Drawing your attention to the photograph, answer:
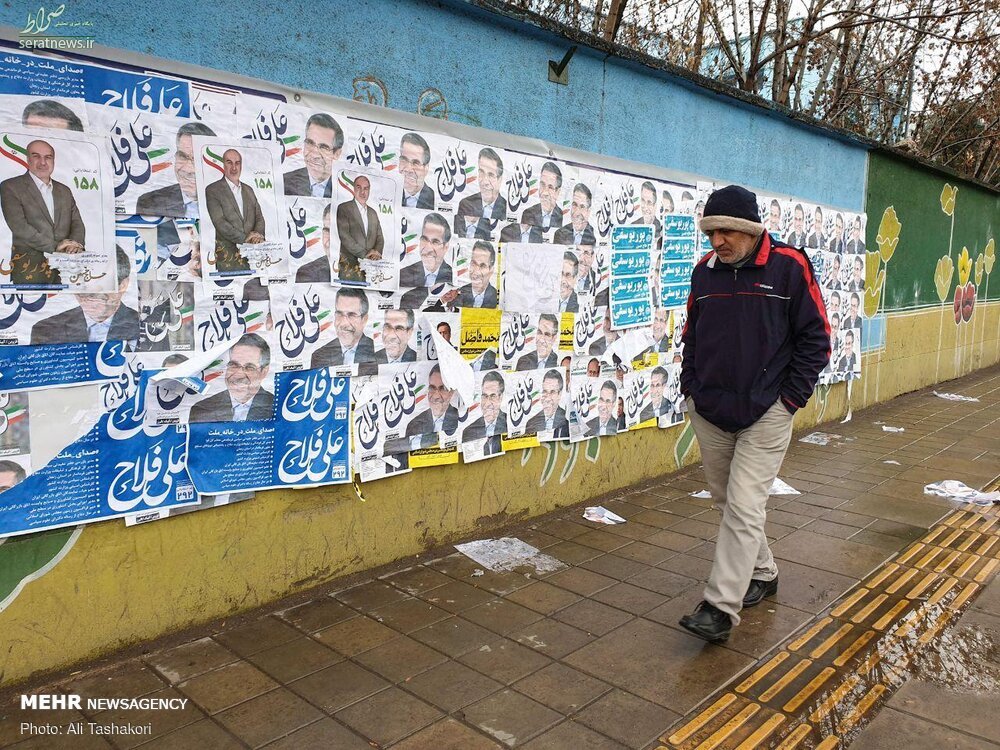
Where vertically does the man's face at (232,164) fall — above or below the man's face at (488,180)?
below

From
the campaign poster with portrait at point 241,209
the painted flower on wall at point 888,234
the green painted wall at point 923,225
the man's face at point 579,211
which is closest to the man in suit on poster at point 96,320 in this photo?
the campaign poster with portrait at point 241,209

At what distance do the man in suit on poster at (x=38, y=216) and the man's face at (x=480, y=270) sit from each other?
213cm

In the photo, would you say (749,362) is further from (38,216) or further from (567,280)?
(38,216)

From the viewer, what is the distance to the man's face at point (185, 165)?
10.6ft

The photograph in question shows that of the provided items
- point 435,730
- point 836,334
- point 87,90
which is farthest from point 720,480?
point 836,334

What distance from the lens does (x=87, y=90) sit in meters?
2.98

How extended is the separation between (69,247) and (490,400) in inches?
97.9

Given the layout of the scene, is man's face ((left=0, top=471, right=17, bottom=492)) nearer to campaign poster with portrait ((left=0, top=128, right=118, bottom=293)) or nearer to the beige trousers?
campaign poster with portrait ((left=0, top=128, right=118, bottom=293))

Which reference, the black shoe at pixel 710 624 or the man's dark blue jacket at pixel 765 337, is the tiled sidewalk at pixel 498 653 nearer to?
→ the black shoe at pixel 710 624

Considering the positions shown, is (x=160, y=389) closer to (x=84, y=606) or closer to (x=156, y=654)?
(x=84, y=606)

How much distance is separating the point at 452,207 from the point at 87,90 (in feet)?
6.35

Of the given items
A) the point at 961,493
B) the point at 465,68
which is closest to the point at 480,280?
the point at 465,68

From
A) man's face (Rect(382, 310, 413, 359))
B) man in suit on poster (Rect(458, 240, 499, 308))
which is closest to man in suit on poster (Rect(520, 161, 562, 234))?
man in suit on poster (Rect(458, 240, 499, 308))

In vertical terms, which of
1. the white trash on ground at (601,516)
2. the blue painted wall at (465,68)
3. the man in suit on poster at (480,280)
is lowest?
the white trash on ground at (601,516)
